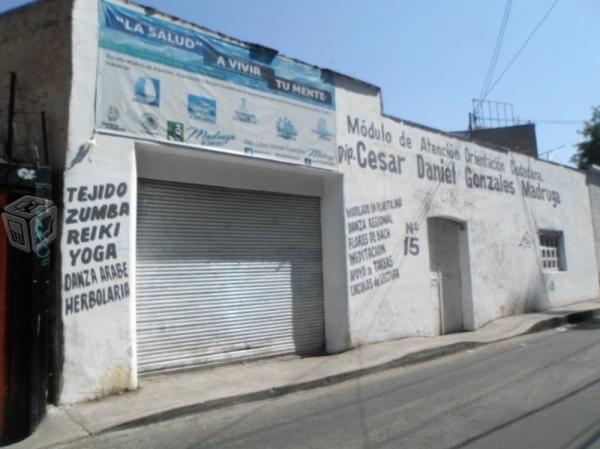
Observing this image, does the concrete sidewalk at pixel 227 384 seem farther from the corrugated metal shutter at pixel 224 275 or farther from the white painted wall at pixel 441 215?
the white painted wall at pixel 441 215

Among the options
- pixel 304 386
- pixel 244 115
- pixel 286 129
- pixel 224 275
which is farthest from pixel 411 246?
pixel 304 386

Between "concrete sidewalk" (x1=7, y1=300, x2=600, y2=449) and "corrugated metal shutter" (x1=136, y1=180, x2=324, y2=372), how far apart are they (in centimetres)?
39

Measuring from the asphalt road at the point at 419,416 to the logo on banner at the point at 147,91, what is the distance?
423cm

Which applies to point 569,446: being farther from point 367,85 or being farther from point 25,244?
point 367,85

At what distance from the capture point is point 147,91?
7.65m

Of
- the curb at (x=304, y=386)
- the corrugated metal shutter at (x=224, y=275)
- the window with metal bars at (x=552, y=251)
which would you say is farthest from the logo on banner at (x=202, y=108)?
the window with metal bars at (x=552, y=251)

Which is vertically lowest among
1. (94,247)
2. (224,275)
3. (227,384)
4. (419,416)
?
(419,416)

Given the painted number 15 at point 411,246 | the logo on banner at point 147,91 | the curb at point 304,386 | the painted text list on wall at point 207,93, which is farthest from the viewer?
the painted number 15 at point 411,246

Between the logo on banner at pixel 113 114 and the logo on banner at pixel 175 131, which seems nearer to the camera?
the logo on banner at pixel 113 114

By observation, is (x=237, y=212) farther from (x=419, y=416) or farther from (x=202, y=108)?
(x=419, y=416)

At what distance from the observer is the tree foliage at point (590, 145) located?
30.8m

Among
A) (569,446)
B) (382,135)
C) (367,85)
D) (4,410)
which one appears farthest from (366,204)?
(4,410)

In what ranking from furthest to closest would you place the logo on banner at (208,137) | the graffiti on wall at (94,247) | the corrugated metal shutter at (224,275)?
the logo on banner at (208,137), the corrugated metal shutter at (224,275), the graffiti on wall at (94,247)

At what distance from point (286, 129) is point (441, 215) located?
15.8 ft
